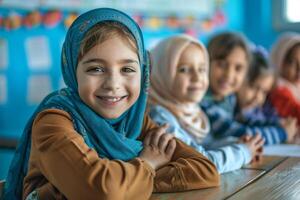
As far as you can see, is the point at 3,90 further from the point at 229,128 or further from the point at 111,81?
the point at 111,81

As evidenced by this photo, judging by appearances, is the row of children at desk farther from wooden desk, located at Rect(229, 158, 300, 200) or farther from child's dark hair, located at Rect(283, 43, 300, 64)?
child's dark hair, located at Rect(283, 43, 300, 64)

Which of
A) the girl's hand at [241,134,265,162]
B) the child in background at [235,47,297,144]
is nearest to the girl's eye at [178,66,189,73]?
the girl's hand at [241,134,265,162]

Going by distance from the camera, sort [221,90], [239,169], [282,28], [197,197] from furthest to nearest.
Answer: [282,28] → [221,90] → [239,169] → [197,197]

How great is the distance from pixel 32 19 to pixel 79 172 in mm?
1655

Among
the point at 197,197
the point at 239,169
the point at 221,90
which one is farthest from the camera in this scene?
the point at 221,90

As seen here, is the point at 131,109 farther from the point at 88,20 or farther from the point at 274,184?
the point at 274,184

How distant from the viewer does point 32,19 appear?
104 inches

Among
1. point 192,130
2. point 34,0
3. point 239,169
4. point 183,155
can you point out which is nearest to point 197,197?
point 183,155

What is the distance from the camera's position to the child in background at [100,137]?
45.2 inches

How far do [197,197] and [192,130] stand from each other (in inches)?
28.3

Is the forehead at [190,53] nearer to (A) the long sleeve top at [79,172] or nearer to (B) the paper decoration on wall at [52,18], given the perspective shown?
(A) the long sleeve top at [79,172]

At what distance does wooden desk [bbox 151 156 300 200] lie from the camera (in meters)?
1.28

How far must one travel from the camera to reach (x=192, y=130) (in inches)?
78.0

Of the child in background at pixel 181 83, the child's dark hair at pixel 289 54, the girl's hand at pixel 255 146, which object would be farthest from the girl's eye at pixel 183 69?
the child's dark hair at pixel 289 54
